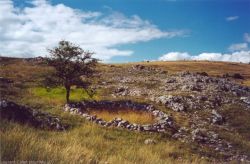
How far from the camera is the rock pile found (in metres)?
25.7

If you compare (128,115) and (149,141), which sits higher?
(128,115)

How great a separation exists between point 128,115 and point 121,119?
11.7 feet

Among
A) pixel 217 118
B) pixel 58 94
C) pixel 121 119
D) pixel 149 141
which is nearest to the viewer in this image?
pixel 149 141

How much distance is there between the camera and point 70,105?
31938mm

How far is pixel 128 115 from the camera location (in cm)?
3031

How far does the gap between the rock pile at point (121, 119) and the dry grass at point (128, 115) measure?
24.9 inches

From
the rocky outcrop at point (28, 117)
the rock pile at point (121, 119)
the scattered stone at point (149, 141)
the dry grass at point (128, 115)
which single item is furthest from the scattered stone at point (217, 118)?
the rocky outcrop at point (28, 117)

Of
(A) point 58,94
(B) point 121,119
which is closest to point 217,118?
(B) point 121,119

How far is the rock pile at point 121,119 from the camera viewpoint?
2569 cm

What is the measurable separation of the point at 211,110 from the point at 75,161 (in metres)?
24.4

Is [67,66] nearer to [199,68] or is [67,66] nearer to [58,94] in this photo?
[58,94]

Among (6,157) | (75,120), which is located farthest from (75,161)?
(75,120)

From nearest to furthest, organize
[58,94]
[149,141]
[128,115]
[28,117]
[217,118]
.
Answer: [28,117], [149,141], [128,115], [217,118], [58,94]

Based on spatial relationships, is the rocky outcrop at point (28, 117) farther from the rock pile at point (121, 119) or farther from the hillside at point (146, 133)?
the rock pile at point (121, 119)
